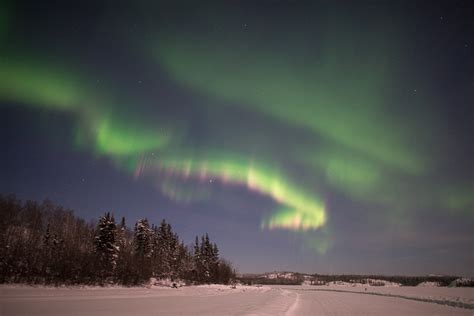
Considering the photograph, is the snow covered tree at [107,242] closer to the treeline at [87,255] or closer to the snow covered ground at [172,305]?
the treeline at [87,255]

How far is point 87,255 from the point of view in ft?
181

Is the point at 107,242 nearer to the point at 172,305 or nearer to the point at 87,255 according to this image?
the point at 87,255

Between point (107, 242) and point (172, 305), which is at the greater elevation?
point (107, 242)

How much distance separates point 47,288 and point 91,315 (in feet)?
97.8

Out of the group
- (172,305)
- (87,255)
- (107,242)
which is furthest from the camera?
(107,242)

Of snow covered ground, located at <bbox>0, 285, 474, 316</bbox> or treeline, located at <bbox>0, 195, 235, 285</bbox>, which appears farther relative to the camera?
treeline, located at <bbox>0, 195, 235, 285</bbox>

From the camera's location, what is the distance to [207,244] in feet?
422

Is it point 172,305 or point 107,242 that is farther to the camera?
point 107,242

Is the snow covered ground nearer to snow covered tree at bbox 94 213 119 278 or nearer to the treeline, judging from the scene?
the treeline

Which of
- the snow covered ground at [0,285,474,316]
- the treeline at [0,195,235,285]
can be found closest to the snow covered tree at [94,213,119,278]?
the treeline at [0,195,235,285]

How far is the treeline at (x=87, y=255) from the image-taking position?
4356 cm

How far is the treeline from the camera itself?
43.6 m

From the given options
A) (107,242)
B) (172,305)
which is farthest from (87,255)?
(172,305)

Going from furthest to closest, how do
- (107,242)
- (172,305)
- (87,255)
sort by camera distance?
(107,242)
(87,255)
(172,305)
